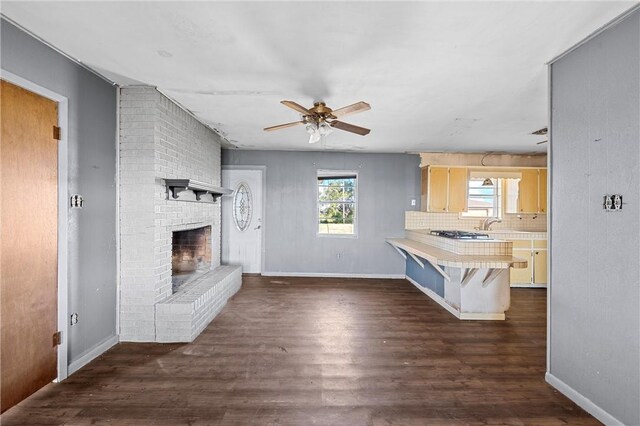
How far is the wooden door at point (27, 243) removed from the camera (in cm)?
194

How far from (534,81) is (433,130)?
166 cm

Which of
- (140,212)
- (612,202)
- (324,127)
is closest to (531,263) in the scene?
(612,202)

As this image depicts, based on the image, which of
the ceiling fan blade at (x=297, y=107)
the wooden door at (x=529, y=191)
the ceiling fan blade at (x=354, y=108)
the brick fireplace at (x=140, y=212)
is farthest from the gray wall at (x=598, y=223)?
the wooden door at (x=529, y=191)

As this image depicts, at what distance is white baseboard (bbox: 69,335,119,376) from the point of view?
8.02 feet

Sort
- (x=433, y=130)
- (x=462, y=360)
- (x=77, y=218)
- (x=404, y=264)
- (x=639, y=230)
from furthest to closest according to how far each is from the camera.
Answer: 1. (x=404, y=264)
2. (x=433, y=130)
3. (x=462, y=360)
4. (x=77, y=218)
5. (x=639, y=230)

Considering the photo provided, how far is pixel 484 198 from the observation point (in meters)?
6.01

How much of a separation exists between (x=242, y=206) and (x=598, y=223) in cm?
518

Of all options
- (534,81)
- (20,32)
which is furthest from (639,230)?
(20,32)

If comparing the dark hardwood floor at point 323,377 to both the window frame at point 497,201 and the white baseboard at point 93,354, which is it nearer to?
the white baseboard at point 93,354

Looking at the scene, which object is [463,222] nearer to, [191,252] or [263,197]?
[263,197]

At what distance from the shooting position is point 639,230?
5.57ft

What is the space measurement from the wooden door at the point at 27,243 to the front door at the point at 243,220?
357 cm

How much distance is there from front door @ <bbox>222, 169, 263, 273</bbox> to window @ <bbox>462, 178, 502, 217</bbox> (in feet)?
13.8

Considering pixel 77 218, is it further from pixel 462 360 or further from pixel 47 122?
pixel 462 360
